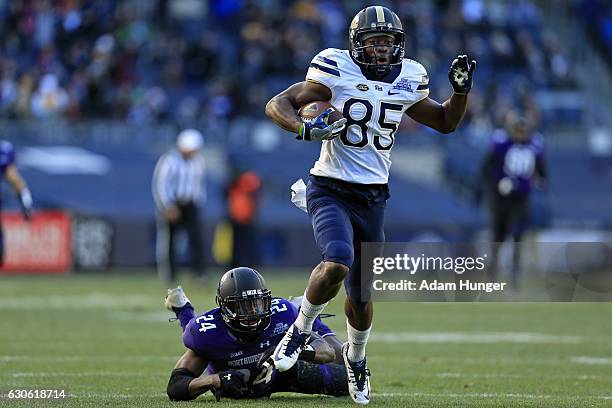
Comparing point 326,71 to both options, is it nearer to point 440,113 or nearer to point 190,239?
point 440,113

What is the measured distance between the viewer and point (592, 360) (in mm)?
8445

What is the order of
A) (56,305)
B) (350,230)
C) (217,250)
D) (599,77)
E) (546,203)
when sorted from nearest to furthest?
(350,230) < (56,305) < (217,250) < (546,203) < (599,77)

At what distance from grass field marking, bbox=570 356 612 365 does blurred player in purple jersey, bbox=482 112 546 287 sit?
587 centimetres

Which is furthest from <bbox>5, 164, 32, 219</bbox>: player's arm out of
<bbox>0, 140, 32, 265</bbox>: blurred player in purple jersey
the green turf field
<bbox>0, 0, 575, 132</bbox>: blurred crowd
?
<bbox>0, 0, 575, 132</bbox>: blurred crowd

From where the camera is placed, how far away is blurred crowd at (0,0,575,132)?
2091 cm

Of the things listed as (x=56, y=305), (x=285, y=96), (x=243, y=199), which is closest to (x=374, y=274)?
(x=285, y=96)

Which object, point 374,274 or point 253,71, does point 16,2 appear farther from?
point 374,274

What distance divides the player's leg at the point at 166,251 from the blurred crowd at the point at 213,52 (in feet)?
11.1

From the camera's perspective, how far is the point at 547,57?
76.0 feet

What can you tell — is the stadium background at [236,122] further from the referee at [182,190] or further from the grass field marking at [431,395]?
the grass field marking at [431,395]

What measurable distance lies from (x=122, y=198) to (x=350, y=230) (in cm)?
1340

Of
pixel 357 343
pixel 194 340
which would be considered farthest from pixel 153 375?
pixel 357 343

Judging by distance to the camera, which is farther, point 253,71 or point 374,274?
point 253,71

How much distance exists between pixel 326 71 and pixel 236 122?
1430cm
